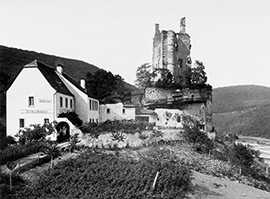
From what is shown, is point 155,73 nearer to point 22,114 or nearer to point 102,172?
point 22,114

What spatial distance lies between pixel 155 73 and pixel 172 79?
2.77 m

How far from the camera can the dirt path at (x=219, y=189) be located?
1627 cm

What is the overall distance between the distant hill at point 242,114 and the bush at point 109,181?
57.7 meters

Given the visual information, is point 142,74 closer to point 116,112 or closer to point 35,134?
point 116,112

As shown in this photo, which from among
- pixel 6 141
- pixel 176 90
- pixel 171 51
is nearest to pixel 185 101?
pixel 176 90

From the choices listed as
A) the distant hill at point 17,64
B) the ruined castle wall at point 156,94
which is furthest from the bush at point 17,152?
the ruined castle wall at point 156,94

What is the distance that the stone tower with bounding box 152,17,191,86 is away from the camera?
4500 cm

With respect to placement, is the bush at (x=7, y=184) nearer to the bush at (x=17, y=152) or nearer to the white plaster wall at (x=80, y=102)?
the bush at (x=17, y=152)

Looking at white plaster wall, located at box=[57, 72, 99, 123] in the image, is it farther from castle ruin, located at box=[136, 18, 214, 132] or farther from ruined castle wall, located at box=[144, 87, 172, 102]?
ruined castle wall, located at box=[144, 87, 172, 102]

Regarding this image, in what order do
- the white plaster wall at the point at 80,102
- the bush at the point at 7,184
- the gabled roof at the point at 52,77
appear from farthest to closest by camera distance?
the white plaster wall at the point at 80,102, the gabled roof at the point at 52,77, the bush at the point at 7,184

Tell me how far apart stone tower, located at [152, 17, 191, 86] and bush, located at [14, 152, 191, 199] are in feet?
92.2

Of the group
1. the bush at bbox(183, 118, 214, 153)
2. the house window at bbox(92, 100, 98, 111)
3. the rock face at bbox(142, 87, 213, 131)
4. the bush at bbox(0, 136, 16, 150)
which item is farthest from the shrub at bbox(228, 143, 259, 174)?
the bush at bbox(0, 136, 16, 150)

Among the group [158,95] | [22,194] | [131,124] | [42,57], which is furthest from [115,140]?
[42,57]

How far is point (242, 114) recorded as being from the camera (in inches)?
3883
